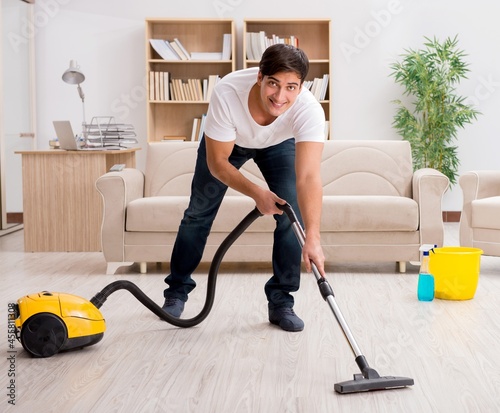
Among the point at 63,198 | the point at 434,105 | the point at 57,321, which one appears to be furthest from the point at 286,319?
the point at 434,105

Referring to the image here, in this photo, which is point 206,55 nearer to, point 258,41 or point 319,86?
point 258,41

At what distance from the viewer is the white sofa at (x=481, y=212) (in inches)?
165

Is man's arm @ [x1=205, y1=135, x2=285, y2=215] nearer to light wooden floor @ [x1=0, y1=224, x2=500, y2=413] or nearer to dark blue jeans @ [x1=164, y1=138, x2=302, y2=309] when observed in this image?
dark blue jeans @ [x1=164, y1=138, x2=302, y2=309]

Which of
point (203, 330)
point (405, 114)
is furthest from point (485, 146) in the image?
point (203, 330)

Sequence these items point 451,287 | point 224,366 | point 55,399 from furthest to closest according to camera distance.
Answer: point 451,287, point 224,366, point 55,399

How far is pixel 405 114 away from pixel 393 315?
3488 mm

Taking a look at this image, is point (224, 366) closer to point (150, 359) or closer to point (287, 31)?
point (150, 359)

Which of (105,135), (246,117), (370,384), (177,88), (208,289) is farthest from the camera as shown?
(177,88)

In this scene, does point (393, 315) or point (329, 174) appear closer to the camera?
point (393, 315)

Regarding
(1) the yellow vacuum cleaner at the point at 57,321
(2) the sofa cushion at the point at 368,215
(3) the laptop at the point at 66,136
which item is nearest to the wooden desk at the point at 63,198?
(3) the laptop at the point at 66,136

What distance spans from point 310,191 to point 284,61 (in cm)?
41

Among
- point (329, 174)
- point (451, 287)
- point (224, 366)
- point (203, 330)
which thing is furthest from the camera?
point (329, 174)

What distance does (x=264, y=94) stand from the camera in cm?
249

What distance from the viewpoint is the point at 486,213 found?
4.20m
